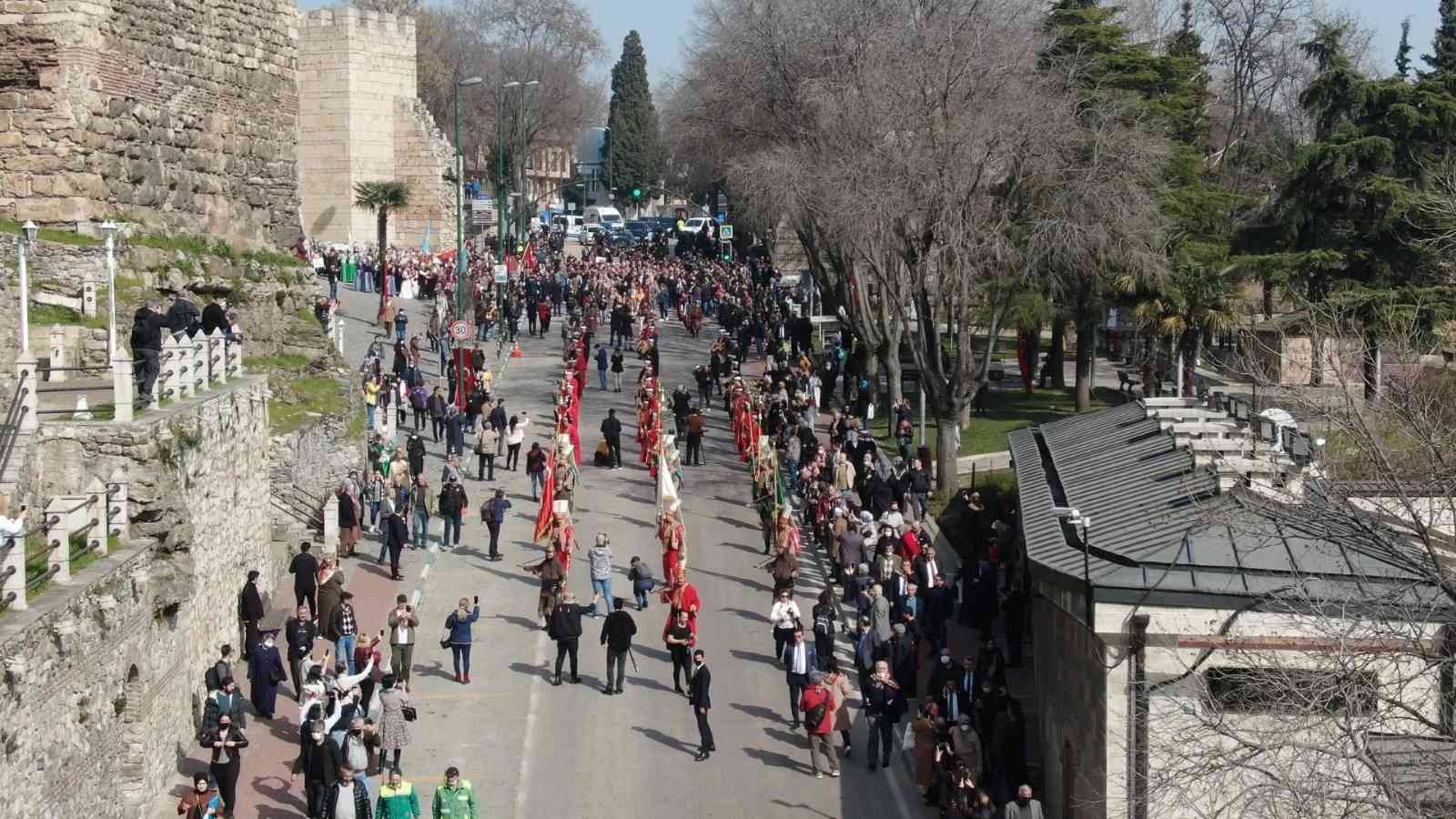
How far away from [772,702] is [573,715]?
2.17 meters

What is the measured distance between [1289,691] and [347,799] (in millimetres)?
7583

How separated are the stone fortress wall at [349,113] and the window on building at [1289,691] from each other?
50.1 meters

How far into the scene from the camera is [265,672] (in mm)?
19422

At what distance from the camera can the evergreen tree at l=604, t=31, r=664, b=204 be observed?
11819 centimetres

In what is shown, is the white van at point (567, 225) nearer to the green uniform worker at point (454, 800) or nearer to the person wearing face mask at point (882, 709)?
the person wearing face mask at point (882, 709)

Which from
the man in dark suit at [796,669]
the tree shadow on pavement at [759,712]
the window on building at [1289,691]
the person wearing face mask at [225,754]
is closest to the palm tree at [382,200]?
the tree shadow on pavement at [759,712]

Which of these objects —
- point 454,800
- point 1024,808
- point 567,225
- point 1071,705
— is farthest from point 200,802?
point 567,225

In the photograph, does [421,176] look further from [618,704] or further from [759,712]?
[759,712]

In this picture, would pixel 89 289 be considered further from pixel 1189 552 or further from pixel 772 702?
pixel 1189 552

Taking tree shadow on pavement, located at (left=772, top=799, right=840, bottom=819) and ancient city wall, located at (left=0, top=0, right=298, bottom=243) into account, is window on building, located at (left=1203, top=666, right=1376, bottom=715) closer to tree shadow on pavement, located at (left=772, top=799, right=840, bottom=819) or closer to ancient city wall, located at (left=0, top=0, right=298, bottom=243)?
tree shadow on pavement, located at (left=772, top=799, right=840, bottom=819)

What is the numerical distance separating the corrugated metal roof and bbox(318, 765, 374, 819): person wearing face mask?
607 centimetres

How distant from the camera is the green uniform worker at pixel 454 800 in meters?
15.7

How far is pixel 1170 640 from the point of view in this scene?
15.2 meters

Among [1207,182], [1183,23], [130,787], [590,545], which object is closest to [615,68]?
[1183,23]
